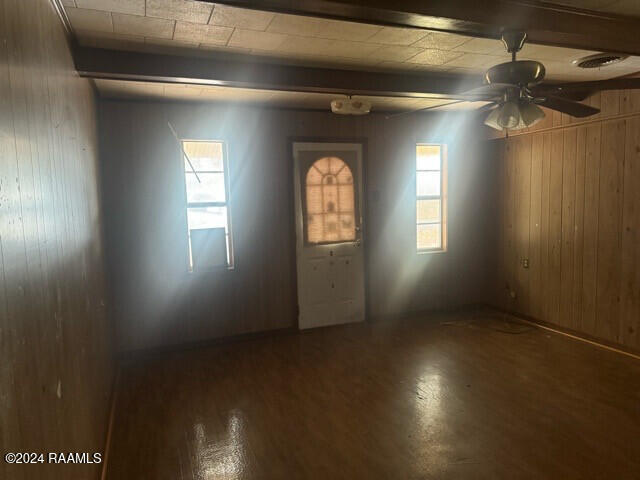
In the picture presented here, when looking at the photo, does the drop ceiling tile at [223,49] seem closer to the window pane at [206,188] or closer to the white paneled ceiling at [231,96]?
the white paneled ceiling at [231,96]

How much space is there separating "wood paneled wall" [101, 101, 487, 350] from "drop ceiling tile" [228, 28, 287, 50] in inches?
66.9

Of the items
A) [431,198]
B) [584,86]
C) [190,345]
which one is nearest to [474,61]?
[584,86]

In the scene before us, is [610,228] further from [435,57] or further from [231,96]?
[231,96]

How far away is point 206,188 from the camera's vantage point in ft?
14.9

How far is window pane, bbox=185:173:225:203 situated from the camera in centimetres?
446

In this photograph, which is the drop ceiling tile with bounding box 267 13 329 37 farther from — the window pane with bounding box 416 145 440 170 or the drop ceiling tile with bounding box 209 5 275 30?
the window pane with bounding box 416 145 440 170

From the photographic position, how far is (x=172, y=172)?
4312 mm

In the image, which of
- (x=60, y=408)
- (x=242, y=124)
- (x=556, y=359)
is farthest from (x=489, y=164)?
(x=60, y=408)

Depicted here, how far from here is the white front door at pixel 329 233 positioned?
4883mm

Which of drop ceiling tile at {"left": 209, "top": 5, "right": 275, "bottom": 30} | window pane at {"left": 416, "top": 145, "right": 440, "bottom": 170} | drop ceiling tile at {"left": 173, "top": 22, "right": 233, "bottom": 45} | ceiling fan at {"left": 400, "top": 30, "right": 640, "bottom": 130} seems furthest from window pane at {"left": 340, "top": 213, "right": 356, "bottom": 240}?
drop ceiling tile at {"left": 209, "top": 5, "right": 275, "bottom": 30}

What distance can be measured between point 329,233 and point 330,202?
36 cm

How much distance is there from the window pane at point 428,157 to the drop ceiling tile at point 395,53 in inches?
90.9

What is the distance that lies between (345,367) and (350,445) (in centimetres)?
122

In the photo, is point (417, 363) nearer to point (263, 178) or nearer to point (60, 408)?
point (263, 178)
